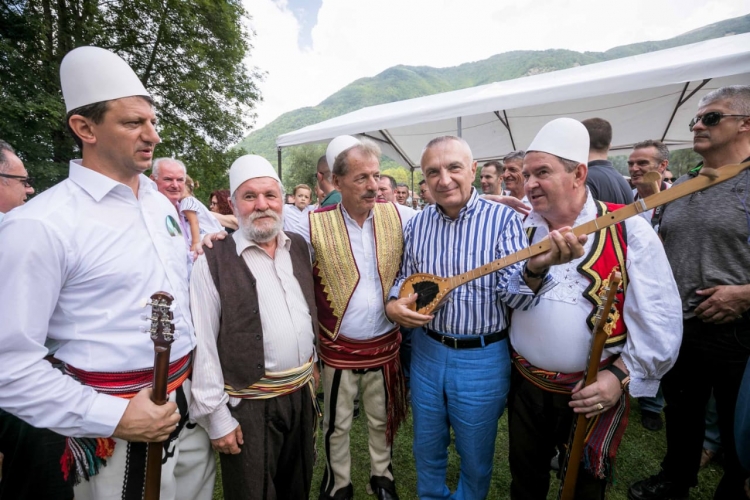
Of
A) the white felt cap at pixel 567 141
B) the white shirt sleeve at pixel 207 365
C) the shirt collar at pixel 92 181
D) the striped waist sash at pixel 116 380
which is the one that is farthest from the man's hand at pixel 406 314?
the shirt collar at pixel 92 181

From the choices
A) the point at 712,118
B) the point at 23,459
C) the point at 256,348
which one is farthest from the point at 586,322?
the point at 23,459

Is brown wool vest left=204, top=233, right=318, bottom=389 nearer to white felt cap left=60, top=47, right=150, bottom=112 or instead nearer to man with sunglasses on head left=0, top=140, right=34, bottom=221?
white felt cap left=60, top=47, right=150, bottom=112

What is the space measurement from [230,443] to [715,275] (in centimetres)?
298

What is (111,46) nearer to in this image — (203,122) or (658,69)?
(203,122)

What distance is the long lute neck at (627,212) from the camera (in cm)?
135

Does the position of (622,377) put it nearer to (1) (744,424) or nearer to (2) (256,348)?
(1) (744,424)

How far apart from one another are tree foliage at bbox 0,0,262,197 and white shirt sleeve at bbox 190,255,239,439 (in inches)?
443

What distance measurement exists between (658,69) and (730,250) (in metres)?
3.15

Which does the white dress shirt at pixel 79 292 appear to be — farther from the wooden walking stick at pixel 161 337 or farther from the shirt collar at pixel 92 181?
the wooden walking stick at pixel 161 337

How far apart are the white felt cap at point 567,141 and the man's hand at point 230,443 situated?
2.20 m

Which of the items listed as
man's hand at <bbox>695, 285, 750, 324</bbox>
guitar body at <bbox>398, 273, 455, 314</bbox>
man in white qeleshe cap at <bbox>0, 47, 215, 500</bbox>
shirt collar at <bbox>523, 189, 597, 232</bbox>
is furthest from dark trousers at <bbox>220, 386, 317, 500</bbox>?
man's hand at <bbox>695, 285, 750, 324</bbox>

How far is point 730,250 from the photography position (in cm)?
223

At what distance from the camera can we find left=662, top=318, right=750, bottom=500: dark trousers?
2.21 meters

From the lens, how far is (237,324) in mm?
1935
